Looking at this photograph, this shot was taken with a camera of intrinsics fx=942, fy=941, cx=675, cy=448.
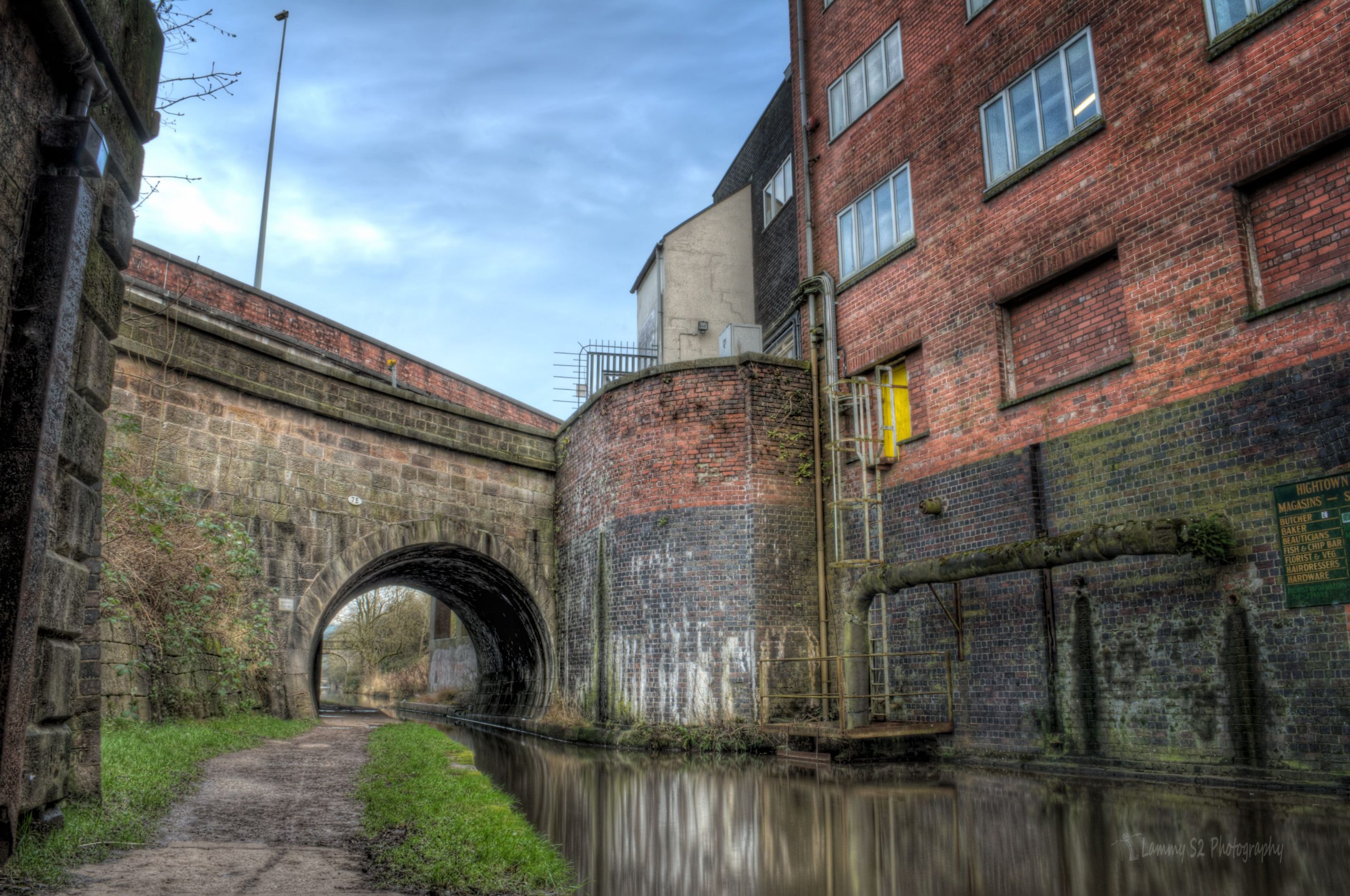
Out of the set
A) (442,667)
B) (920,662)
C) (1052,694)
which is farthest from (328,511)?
(442,667)

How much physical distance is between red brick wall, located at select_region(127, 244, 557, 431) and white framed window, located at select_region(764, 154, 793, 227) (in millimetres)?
6827

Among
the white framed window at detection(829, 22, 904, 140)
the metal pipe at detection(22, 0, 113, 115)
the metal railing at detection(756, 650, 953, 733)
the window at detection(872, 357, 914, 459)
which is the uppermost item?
the white framed window at detection(829, 22, 904, 140)

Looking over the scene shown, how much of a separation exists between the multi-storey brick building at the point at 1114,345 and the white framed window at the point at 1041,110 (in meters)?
0.03

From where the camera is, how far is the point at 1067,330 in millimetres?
10203

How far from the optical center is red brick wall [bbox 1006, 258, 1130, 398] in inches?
382

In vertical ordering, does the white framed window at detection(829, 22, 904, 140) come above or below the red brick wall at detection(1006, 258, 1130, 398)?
above

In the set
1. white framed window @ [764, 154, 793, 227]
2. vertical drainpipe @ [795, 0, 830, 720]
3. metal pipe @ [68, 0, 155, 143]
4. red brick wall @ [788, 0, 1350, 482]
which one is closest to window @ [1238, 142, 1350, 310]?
red brick wall @ [788, 0, 1350, 482]

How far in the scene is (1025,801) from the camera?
6.98 m

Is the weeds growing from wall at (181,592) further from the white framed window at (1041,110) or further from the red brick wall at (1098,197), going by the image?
the white framed window at (1041,110)

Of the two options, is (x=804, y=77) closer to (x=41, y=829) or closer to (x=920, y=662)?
(x=920, y=662)

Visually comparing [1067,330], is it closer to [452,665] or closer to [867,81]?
[867,81]

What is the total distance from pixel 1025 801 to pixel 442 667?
91.6 ft

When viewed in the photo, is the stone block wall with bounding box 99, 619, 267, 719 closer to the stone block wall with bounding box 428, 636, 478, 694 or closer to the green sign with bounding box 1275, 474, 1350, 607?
the green sign with bounding box 1275, 474, 1350, 607

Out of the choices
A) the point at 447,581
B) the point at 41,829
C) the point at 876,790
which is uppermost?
the point at 447,581
